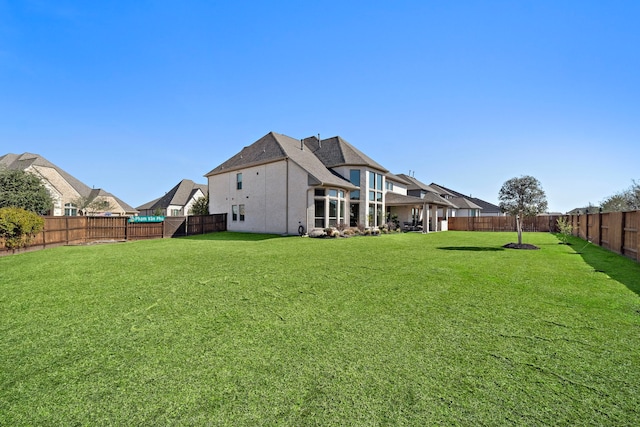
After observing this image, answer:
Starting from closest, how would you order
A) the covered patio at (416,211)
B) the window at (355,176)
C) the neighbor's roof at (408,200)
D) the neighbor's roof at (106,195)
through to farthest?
the window at (355,176)
the neighbor's roof at (408,200)
the covered patio at (416,211)
the neighbor's roof at (106,195)

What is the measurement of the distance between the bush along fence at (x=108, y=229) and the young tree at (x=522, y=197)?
21.3m

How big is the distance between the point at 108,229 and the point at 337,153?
17896 mm

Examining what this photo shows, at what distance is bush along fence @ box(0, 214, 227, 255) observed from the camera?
43.8 feet

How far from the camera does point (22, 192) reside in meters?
23.7

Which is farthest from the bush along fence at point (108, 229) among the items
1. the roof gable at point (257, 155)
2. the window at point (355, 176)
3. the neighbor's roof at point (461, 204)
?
the neighbor's roof at point (461, 204)

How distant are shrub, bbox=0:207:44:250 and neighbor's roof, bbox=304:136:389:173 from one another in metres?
18.9

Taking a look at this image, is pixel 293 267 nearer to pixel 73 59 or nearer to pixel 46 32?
pixel 46 32

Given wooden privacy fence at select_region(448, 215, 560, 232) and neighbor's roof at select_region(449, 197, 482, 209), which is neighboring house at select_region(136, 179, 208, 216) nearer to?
wooden privacy fence at select_region(448, 215, 560, 232)

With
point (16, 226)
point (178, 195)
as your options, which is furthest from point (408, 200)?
point (178, 195)

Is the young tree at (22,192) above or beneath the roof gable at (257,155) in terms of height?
beneath

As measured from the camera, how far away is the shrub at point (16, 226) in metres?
10.9

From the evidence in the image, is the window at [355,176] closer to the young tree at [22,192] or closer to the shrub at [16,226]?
the shrub at [16,226]

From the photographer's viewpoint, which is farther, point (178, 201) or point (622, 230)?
point (178, 201)

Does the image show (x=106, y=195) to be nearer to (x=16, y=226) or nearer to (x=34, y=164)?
(x=34, y=164)
